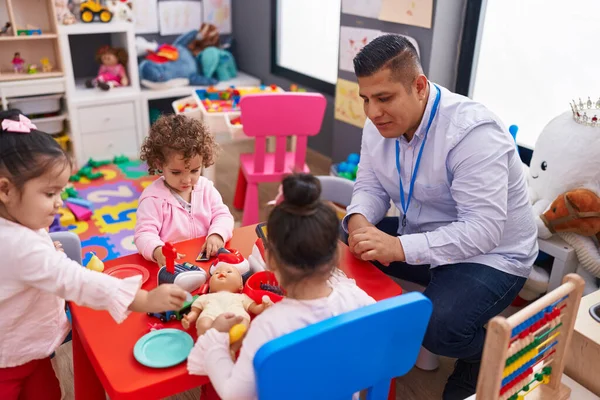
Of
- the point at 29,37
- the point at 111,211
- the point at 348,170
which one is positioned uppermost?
the point at 29,37

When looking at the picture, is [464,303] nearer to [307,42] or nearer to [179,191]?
[179,191]

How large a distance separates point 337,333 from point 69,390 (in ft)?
3.90

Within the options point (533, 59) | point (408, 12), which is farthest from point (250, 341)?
point (408, 12)

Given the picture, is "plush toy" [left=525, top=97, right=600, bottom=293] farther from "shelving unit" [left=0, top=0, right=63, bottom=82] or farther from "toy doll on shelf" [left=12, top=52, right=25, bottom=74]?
"toy doll on shelf" [left=12, top=52, right=25, bottom=74]

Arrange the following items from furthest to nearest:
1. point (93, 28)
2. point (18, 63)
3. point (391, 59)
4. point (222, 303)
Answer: point (93, 28) < point (18, 63) < point (391, 59) < point (222, 303)

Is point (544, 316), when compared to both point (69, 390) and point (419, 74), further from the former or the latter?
point (69, 390)

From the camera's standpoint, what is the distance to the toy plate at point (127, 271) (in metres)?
1.35

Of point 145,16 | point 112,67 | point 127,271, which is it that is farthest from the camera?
point 145,16

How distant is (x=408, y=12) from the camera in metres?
2.56

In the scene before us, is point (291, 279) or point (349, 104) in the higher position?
point (291, 279)

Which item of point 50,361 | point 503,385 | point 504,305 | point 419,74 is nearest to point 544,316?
point 503,385

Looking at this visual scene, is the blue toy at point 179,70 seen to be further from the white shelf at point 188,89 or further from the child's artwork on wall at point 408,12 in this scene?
the child's artwork on wall at point 408,12

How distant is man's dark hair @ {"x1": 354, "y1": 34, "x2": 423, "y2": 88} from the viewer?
4.87 feet

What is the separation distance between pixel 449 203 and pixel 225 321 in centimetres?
85
